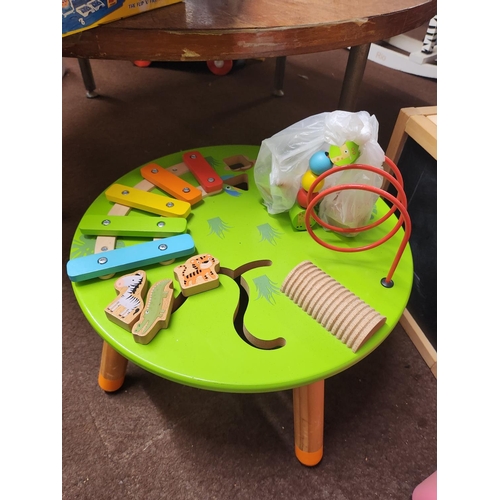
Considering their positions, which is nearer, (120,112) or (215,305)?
(215,305)

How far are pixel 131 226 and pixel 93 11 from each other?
285 mm

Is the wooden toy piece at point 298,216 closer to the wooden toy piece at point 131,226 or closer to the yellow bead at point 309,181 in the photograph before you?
the yellow bead at point 309,181

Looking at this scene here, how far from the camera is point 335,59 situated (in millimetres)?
1822

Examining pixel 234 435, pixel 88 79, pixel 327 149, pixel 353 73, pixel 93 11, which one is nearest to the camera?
pixel 93 11

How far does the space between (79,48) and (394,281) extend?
20.9 inches

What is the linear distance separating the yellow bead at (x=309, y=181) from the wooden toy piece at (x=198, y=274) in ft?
0.58

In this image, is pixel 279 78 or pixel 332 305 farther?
pixel 279 78

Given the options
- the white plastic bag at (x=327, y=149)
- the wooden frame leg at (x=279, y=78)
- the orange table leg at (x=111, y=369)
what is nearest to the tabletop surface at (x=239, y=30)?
the white plastic bag at (x=327, y=149)

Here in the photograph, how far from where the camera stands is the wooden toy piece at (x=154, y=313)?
0.51 metres

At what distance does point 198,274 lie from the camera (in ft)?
1.86

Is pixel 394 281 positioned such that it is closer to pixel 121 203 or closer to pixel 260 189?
pixel 260 189

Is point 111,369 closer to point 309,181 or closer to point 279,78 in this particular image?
point 309,181

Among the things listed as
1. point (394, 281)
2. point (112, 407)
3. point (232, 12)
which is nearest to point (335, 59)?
point (232, 12)

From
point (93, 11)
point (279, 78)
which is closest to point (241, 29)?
point (93, 11)
